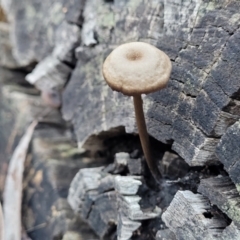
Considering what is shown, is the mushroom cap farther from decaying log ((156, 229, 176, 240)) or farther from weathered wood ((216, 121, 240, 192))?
decaying log ((156, 229, 176, 240))

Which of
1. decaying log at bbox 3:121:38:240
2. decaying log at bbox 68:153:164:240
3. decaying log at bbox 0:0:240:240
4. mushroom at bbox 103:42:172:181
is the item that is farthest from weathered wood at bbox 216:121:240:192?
decaying log at bbox 3:121:38:240

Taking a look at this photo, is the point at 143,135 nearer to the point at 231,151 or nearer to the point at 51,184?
the point at 231,151

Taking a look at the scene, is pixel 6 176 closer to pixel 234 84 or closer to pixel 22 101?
pixel 22 101

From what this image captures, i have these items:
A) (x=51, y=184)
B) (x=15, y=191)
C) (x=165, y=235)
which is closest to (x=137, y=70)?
(x=165, y=235)

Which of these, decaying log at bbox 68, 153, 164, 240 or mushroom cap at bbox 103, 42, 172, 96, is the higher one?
mushroom cap at bbox 103, 42, 172, 96

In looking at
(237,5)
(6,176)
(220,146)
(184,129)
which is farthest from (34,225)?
(237,5)
